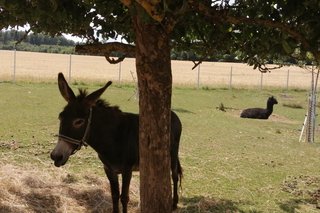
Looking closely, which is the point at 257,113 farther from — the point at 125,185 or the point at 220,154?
the point at 125,185

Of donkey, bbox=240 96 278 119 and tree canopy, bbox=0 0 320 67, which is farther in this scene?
donkey, bbox=240 96 278 119

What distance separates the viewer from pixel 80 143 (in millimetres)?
5457

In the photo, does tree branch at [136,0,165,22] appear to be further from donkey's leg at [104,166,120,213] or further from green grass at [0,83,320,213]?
green grass at [0,83,320,213]

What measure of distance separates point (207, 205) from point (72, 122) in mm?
2762

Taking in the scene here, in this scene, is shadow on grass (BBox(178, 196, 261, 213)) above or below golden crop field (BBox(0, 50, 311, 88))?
below

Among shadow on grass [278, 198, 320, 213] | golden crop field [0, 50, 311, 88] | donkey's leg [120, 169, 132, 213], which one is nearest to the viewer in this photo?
donkey's leg [120, 169, 132, 213]

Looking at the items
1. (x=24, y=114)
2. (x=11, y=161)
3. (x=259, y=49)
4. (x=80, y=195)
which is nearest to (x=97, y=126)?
(x=80, y=195)

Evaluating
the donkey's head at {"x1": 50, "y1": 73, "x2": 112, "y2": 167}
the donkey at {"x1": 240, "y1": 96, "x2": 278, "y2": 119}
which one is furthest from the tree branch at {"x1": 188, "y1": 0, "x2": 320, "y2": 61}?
the donkey at {"x1": 240, "y1": 96, "x2": 278, "y2": 119}

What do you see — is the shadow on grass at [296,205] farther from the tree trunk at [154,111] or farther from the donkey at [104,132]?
the tree trunk at [154,111]

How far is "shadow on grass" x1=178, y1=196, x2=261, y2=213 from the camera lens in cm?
672

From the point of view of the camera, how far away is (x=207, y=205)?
6.89m

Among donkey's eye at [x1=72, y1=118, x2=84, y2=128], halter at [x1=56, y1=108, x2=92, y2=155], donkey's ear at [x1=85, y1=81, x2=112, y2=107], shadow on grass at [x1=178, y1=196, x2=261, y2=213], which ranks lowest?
shadow on grass at [x1=178, y1=196, x2=261, y2=213]

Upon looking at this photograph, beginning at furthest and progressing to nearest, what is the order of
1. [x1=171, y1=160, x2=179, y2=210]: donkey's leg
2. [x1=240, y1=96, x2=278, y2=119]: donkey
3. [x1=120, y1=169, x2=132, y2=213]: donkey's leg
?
[x1=240, y1=96, x2=278, y2=119]: donkey < [x1=171, y1=160, x2=179, y2=210]: donkey's leg < [x1=120, y1=169, x2=132, y2=213]: donkey's leg

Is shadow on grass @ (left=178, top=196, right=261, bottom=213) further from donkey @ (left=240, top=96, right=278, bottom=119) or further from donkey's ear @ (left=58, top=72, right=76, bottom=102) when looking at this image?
donkey @ (left=240, top=96, right=278, bottom=119)
